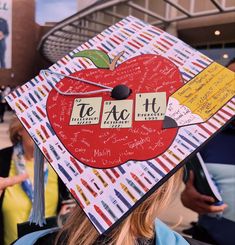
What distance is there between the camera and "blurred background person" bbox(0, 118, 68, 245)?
181 cm

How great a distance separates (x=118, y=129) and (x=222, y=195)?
2.83ft

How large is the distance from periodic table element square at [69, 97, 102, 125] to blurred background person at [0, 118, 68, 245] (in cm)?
88

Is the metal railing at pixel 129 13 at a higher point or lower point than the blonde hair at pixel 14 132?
lower

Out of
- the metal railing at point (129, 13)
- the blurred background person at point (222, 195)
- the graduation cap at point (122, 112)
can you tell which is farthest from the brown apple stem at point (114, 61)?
the metal railing at point (129, 13)

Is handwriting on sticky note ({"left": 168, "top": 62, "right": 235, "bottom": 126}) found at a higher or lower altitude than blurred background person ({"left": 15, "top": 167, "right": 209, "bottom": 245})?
higher

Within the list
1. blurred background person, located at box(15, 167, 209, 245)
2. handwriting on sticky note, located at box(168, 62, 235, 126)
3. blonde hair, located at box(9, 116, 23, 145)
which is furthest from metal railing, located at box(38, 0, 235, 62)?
blurred background person, located at box(15, 167, 209, 245)

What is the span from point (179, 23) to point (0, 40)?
679 centimetres

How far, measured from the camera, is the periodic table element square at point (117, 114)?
0.91 metres

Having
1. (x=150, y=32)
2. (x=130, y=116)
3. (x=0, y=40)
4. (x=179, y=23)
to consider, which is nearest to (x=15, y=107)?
(x=130, y=116)

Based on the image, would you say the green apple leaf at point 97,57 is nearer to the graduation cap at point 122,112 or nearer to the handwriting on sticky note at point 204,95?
the graduation cap at point 122,112

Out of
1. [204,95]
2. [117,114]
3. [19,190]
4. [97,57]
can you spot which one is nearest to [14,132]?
[19,190]

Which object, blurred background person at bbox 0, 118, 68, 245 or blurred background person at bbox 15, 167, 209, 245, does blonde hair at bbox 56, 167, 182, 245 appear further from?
blurred background person at bbox 0, 118, 68, 245

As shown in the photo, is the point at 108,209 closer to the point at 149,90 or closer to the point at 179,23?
the point at 149,90

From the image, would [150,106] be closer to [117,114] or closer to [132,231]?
[117,114]
